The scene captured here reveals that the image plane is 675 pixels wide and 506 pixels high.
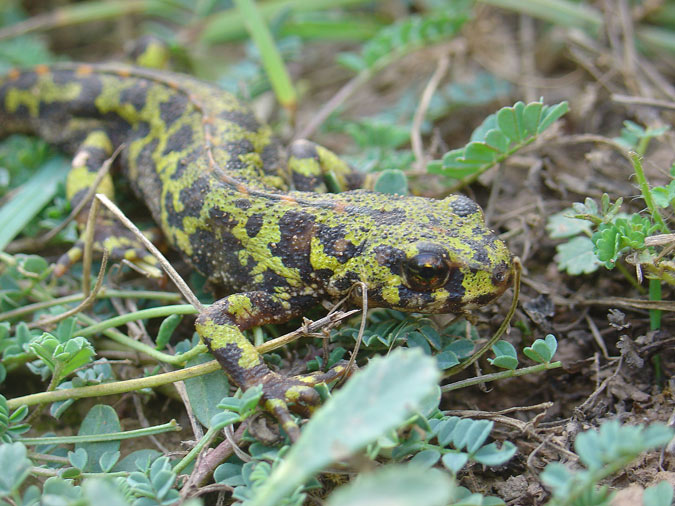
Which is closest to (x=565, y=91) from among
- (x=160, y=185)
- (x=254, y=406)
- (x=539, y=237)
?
(x=539, y=237)

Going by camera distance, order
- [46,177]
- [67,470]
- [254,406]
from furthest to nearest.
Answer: [46,177]
[67,470]
[254,406]

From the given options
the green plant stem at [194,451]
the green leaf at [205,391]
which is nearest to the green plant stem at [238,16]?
the green leaf at [205,391]

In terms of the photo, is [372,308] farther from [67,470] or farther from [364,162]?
[67,470]

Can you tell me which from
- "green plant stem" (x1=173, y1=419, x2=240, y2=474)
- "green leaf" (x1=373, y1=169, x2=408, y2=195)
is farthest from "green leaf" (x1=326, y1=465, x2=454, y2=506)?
"green leaf" (x1=373, y1=169, x2=408, y2=195)

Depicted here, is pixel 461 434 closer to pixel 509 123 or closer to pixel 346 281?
pixel 346 281

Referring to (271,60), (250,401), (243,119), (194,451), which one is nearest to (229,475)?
(194,451)

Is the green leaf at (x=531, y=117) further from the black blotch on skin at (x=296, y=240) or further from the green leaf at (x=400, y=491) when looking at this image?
the green leaf at (x=400, y=491)
